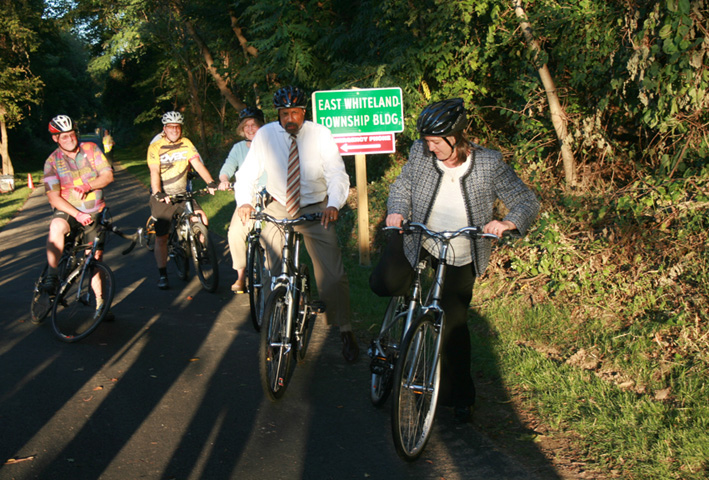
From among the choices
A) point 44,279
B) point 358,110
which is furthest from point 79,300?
point 358,110

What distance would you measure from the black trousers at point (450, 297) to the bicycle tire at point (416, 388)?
24 centimetres

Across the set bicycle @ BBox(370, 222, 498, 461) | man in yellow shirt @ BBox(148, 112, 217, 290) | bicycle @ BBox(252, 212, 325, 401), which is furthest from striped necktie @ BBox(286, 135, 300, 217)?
man in yellow shirt @ BBox(148, 112, 217, 290)

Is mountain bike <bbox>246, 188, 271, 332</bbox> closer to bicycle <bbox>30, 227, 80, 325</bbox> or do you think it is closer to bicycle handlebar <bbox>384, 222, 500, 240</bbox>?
bicycle <bbox>30, 227, 80, 325</bbox>

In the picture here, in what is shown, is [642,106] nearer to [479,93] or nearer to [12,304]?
[479,93]

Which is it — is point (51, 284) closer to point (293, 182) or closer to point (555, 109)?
point (293, 182)

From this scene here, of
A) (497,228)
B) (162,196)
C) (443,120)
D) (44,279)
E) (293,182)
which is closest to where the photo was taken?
(497,228)

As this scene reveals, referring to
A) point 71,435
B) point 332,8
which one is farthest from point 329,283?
point 332,8

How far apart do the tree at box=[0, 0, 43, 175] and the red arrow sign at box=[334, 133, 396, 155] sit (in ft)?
94.2

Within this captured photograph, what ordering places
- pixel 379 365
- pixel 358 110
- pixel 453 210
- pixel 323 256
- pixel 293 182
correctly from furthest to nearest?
pixel 358 110 < pixel 323 256 < pixel 293 182 < pixel 379 365 < pixel 453 210

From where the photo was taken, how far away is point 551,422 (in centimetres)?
453

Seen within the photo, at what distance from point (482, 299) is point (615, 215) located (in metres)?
1.58

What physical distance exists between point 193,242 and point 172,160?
1.08 m

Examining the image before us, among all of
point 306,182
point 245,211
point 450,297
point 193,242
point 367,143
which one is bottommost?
point 193,242

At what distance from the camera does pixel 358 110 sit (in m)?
9.18
